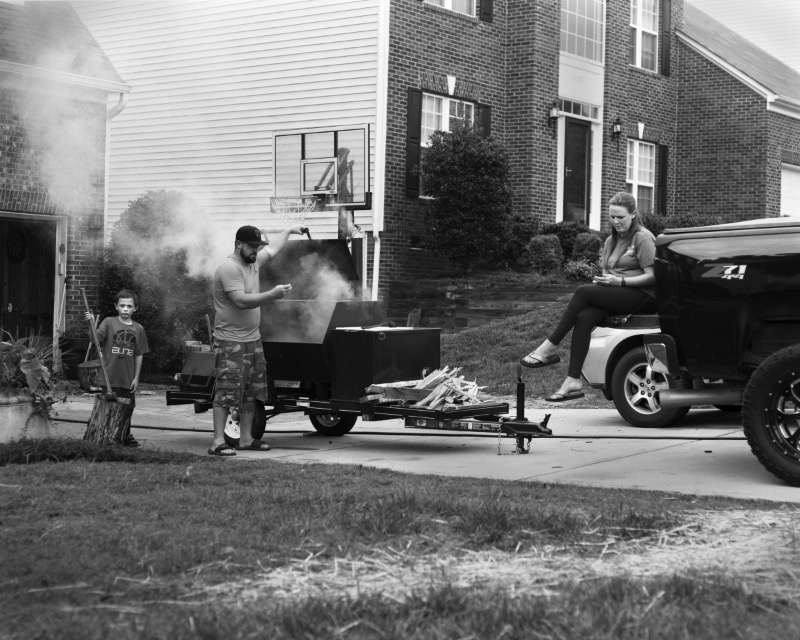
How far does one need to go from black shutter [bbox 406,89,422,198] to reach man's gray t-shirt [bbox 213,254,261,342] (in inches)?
397

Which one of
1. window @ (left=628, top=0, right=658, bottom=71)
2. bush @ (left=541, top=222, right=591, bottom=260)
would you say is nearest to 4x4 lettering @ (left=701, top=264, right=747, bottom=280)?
bush @ (left=541, top=222, right=591, bottom=260)

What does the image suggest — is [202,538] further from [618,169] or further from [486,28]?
[618,169]

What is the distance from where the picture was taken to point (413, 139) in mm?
19109

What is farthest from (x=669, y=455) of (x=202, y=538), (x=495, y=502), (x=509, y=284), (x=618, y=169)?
(x=618, y=169)

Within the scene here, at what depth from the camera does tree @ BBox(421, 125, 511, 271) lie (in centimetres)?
1817

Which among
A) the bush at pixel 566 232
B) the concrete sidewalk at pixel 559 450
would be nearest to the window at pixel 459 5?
the bush at pixel 566 232

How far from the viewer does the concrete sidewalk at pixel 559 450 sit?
24.2 feet

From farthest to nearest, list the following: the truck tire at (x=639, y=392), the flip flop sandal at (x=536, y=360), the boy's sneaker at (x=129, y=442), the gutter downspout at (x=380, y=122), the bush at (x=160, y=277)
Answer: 1. the gutter downspout at (x=380, y=122)
2. the bush at (x=160, y=277)
3. the truck tire at (x=639, y=392)
4. the boy's sneaker at (x=129, y=442)
5. the flip flop sandal at (x=536, y=360)

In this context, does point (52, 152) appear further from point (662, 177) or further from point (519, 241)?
point (662, 177)

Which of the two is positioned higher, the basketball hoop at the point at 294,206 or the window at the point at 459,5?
the window at the point at 459,5

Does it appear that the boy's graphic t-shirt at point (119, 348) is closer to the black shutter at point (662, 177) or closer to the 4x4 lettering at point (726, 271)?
the 4x4 lettering at point (726, 271)

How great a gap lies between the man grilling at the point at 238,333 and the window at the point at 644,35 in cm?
1646

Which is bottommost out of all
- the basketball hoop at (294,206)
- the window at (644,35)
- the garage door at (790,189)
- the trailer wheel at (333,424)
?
the trailer wheel at (333,424)

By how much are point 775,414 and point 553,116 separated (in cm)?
1484
